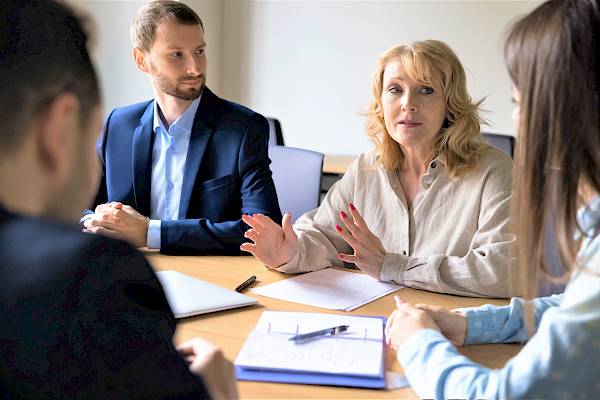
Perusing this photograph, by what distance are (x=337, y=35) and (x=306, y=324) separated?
11.1 ft

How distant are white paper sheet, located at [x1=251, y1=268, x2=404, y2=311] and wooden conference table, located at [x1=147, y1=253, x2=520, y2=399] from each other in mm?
24

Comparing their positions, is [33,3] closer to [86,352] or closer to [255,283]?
[86,352]

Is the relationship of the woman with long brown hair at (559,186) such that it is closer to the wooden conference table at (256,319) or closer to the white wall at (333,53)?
the wooden conference table at (256,319)

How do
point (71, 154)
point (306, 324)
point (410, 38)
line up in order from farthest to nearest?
point (410, 38), point (306, 324), point (71, 154)

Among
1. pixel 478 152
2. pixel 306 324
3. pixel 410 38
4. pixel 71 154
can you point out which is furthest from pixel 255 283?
pixel 410 38

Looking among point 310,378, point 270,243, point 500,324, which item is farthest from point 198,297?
point 500,324

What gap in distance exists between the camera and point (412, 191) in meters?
2.08

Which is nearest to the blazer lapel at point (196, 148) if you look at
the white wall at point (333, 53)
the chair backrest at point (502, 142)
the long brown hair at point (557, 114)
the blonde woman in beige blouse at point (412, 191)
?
the blonde woman in beige blouse at point (412, 191)

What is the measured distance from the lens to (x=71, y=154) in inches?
18.2

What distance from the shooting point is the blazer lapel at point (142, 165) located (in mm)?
2254

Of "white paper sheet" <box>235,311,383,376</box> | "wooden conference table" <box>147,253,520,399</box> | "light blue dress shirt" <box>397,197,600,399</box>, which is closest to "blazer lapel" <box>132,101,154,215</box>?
"wooden conference table" <box>147,253,520,399</box>

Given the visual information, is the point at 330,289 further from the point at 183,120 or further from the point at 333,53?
the point at 333,53

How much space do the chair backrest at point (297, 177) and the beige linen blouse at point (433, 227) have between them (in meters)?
0.43

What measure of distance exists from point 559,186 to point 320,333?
54cm
